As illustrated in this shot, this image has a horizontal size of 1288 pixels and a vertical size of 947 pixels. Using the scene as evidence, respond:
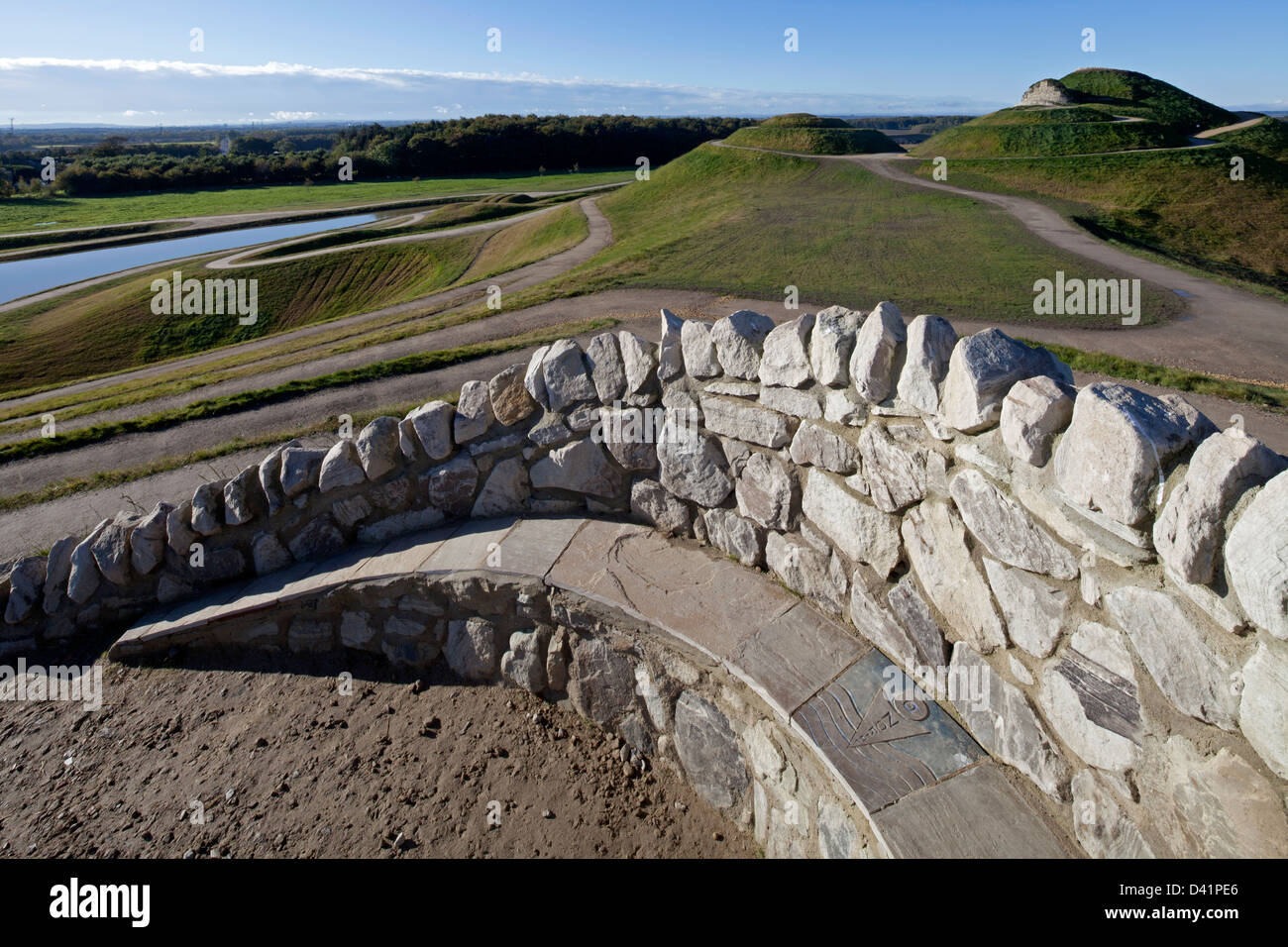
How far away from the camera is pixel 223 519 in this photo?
447 centimetres

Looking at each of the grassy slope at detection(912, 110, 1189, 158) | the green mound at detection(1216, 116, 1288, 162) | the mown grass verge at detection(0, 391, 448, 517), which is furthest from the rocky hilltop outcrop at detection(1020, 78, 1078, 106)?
the mown grass verge at detection(0, 391, 448, 517)

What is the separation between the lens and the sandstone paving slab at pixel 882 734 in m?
2.49

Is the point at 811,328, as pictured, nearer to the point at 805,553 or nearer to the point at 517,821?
the point at 805,553

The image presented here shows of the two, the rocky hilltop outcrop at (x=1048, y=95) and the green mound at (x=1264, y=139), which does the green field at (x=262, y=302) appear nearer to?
the rocky hilltop outcrop at (x=1048, y=95)

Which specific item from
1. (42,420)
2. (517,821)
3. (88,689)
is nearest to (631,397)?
(517,821)

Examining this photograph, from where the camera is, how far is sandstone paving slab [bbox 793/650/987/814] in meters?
2.49

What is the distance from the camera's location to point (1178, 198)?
23438mm

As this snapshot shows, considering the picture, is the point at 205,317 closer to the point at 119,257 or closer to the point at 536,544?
the point at 119,257

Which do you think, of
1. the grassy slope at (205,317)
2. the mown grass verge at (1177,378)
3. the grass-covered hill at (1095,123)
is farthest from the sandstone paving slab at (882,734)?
the grass-covered hill at (1095,123)

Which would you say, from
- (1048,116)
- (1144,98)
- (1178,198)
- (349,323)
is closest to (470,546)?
(349,323)

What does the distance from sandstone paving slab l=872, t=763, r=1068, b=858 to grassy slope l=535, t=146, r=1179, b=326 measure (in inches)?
463

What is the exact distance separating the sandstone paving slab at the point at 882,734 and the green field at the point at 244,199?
5091 centimetres

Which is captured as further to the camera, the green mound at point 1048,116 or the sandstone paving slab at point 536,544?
the green mound at point 1048,116

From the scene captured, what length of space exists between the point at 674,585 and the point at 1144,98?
176 ft
